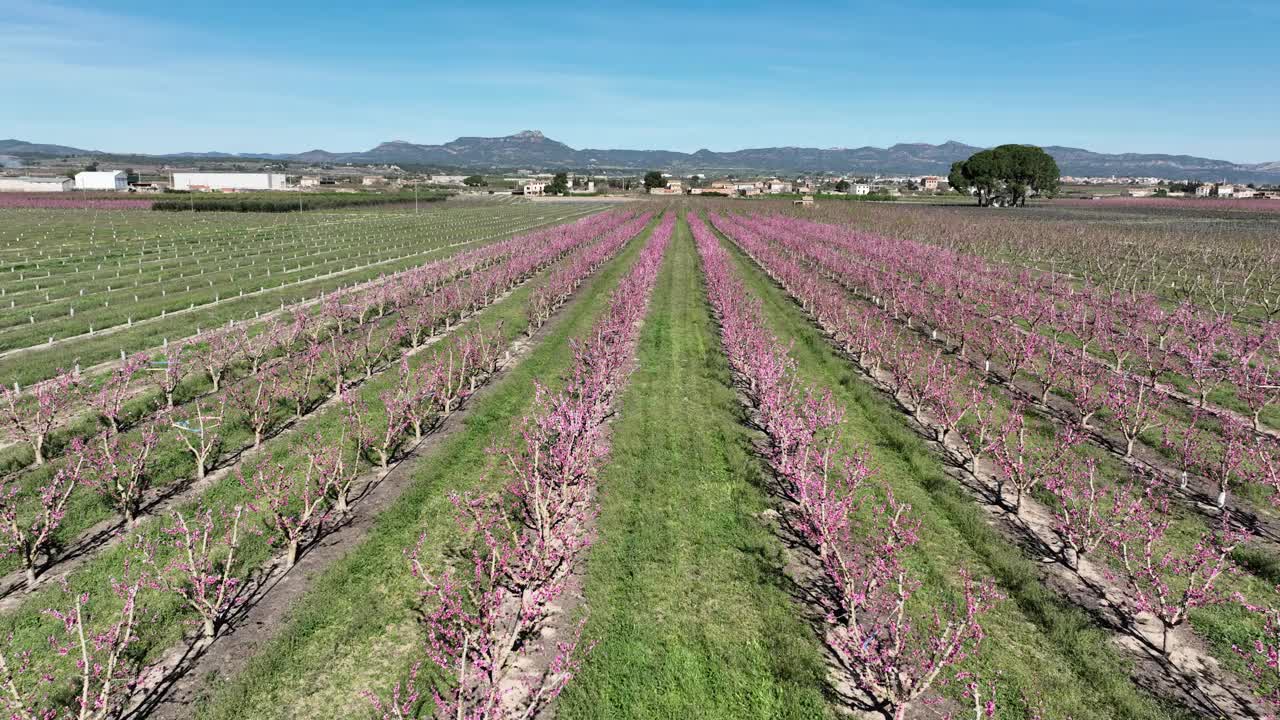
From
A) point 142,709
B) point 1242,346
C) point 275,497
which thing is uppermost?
point 1242,346

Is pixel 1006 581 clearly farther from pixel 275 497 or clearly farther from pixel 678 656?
pixel 275 497

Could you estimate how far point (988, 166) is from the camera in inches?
4156

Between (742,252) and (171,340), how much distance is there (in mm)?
30022

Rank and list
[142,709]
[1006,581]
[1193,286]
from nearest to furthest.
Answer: [142,709], [1006,581], [1193,286]

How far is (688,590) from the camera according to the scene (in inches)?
295

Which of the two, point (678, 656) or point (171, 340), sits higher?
point (171, 340)

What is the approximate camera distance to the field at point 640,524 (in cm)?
602

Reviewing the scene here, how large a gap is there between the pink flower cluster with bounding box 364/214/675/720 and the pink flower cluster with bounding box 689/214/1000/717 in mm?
2894

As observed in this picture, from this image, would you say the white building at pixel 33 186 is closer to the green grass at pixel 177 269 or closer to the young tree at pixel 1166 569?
the green grass at pixel 177 269

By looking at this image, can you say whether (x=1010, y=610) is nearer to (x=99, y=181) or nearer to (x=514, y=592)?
(x=514, y=592)

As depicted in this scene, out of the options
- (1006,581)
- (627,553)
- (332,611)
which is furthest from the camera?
(627,553)

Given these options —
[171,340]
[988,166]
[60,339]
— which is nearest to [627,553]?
[171,340]

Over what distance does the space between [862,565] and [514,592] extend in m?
4.28

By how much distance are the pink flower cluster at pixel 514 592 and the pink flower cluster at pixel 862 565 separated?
2.89 meters
